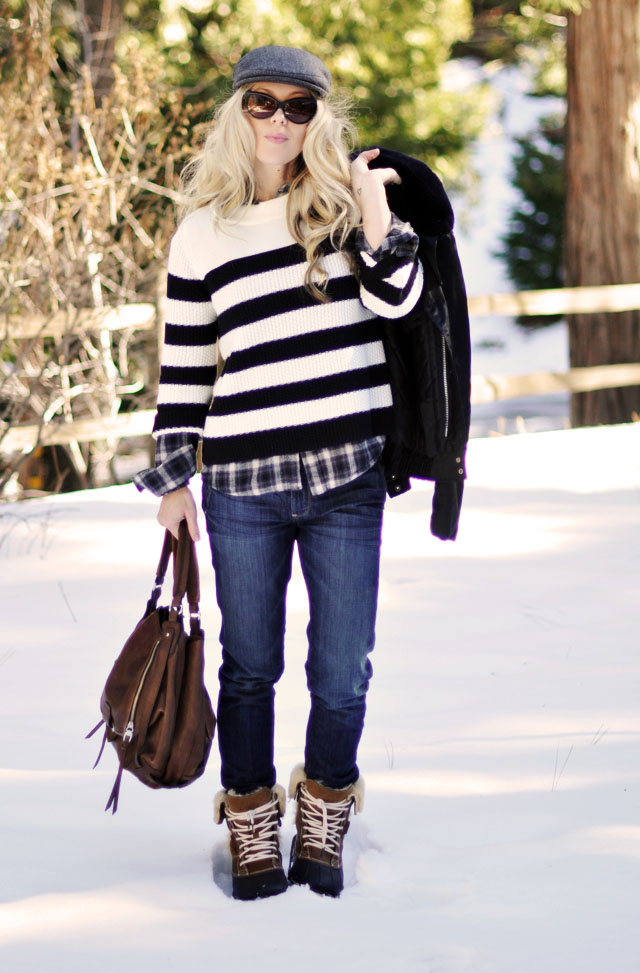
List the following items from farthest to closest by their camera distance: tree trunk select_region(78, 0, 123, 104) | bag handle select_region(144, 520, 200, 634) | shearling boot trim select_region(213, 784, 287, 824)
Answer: tree trunk select_region(78, 0, 123, 104) → shearling boot trim select_region(213, 784, 287, 824) → bag handle select_region(144, 520, 200, 634)

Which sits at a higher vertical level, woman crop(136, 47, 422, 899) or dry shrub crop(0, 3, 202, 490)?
dry shrub crop(0, 3, 202, 490)

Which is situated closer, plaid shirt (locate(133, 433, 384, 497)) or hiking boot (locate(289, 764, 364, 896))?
plaid shirt (locate(133, 433, 384, 497))

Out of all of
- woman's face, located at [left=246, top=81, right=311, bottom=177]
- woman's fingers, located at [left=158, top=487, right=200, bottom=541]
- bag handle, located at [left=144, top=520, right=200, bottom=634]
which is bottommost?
bag handle, located at [left=144, top=520, right=200, bottom=634]

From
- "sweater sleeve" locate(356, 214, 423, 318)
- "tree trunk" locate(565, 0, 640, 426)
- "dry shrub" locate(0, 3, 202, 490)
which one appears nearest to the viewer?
"sweater sleeve" locate(356, 214, 423, 318)

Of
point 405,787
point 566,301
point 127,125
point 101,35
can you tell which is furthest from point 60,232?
point 405,787

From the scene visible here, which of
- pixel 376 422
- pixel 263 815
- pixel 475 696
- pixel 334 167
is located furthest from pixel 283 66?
pixel 475 696

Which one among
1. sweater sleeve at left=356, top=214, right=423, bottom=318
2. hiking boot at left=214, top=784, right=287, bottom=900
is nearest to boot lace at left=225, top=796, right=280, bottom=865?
hiking boot at left=214, top=784, right=287, bottom=900

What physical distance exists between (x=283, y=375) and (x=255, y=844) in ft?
3.25

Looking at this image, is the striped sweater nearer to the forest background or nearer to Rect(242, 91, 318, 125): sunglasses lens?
Rect(242, 91, 318, 125): sunglasses lens

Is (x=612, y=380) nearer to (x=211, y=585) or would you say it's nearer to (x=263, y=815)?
(x=211, y=585)

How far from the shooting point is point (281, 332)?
2.34 meters

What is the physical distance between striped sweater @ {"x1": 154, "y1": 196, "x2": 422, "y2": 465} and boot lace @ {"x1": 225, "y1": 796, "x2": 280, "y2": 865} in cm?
76

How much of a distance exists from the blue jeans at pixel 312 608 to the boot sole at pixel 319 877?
0.17 m

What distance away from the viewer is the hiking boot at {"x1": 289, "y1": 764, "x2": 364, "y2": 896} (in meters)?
2.49
